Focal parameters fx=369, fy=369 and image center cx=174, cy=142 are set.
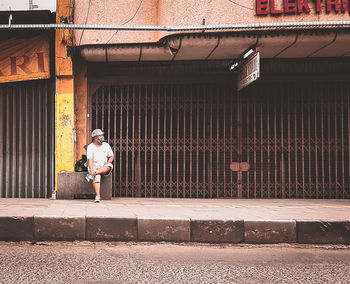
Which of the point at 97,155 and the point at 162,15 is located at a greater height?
the point at 162,15

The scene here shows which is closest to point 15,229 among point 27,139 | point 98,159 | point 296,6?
point 98,159

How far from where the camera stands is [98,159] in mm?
7875

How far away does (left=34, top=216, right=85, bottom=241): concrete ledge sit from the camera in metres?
4.96

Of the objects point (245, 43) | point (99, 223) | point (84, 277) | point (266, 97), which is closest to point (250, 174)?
point (266, 97)

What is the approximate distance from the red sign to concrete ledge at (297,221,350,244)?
14.2 feet

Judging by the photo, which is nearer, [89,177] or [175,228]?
[175,228]

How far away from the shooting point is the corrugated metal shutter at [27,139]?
8875 millimetres

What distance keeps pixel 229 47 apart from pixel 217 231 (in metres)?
4.17

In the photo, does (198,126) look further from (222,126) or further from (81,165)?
(81,165)

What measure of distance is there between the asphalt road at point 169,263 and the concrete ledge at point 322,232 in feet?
0.51

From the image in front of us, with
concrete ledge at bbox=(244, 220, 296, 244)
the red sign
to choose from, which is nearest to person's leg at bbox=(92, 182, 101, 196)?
concrete ledge at bbox=(244, 220, 296, 244)

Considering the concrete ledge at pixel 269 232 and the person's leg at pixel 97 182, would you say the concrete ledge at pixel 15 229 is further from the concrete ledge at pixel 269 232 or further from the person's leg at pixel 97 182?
the concrete ledge at pixel 269 232

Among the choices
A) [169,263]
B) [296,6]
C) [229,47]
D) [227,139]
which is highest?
[296,6]

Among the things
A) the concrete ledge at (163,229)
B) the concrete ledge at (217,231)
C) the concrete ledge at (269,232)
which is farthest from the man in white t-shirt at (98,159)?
the concrete ledge at (269,232)
